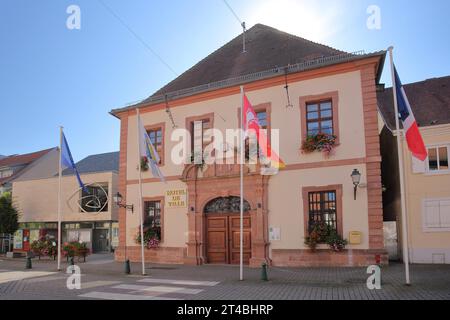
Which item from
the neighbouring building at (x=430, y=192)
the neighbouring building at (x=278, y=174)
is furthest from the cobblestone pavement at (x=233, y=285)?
the neighbouring building at (x=278, y=174)

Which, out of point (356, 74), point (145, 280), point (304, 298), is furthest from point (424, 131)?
point (145, 280)

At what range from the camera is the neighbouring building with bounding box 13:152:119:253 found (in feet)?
100

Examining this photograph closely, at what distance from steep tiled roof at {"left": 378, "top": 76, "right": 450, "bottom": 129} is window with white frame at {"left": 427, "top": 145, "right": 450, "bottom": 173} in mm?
1142

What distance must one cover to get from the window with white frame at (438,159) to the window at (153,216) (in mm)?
11827

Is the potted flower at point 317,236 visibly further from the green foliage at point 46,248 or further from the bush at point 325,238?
the green foliage at point 46,248

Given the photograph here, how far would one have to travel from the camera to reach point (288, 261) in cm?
1638

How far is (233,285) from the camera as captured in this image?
12320mm

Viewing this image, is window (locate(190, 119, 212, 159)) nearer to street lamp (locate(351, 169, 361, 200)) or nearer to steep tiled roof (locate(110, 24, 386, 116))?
steep tiled roof (locate(110, 24, 386, 116))

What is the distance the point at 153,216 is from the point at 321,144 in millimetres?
8789

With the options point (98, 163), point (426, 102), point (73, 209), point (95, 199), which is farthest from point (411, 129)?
point (98, 163)

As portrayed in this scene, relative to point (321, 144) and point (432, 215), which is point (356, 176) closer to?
point (321, 144)

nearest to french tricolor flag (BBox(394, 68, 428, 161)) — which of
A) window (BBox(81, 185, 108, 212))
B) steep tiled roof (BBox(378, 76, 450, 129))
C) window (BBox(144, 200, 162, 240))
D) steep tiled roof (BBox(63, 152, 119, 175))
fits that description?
steep tiled roof (BBox(378, 76, 450, 129))

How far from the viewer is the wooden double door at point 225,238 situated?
17.5 metres
